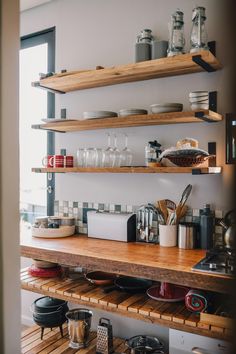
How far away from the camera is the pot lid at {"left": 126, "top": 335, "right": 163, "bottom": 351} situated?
224 cm

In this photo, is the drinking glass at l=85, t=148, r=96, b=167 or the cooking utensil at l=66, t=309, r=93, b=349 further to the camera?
the drinking glass at l=85, t=148, r=96, b=167

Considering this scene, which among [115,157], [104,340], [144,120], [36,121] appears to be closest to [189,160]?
[144,120]

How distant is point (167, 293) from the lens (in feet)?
6.95

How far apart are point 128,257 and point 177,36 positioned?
1414mm

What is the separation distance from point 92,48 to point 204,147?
1.27m

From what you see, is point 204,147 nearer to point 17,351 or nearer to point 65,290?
point 65,290

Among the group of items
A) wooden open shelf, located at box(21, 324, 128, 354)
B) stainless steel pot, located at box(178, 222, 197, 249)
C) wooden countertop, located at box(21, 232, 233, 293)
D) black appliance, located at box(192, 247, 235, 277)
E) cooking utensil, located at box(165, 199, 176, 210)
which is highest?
cooking utensil, located at box(165, 199, 176, 210)

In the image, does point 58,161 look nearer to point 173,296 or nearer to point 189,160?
point 189,160

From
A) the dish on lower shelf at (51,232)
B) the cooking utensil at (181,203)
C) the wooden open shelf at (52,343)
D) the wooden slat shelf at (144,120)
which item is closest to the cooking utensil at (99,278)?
the dish on lower shelf at (51,232)

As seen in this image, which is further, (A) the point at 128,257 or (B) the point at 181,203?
(B) the point at 181,203

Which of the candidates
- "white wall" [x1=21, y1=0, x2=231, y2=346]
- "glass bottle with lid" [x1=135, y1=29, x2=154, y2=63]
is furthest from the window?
"glass bottle with lid" [x1=135, y1=29, x2=154, y2=63]

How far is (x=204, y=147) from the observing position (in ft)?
7.65

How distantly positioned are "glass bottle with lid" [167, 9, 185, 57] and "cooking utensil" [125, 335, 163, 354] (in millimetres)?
1863

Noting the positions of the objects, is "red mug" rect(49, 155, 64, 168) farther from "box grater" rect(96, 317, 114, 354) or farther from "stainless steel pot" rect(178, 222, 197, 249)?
"box grater" rect(96, 317, 114, 354)
